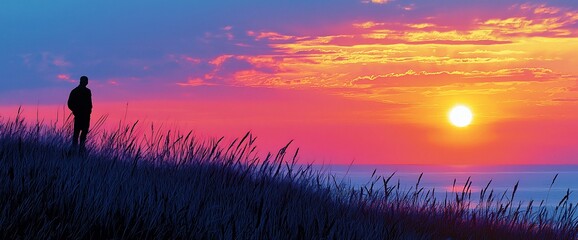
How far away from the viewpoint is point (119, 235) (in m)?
4.54

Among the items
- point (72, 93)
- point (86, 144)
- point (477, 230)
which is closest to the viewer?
point (477, 230)

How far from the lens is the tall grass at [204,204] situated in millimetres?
4566

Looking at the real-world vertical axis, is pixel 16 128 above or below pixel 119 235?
above

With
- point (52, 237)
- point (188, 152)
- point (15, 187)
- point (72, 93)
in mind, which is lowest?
point (52, 237)

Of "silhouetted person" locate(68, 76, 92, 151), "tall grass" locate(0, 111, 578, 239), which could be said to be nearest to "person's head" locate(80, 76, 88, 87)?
"silhouetted person" locate(68, 76, 92, 151)

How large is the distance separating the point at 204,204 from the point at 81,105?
7.77m

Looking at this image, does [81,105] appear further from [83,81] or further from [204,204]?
[204,204]

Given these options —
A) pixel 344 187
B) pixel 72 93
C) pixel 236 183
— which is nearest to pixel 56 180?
pixel 236 183

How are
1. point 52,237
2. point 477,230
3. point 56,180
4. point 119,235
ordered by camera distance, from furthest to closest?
point 477,230
point 56,180
point 119,235
point 52,237

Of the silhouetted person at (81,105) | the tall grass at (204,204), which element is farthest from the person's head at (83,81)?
the tall grass at (204,204)

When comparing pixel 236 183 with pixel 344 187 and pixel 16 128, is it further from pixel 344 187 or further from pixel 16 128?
pixel 16 128

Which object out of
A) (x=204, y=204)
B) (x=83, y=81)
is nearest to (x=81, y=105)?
(x=83, y=81)

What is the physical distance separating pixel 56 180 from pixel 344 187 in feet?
16.4

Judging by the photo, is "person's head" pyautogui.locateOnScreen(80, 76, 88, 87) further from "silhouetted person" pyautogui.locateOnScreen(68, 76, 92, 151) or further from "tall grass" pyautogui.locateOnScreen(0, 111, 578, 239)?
"tall grass" pyautogui.locateOnScreen(0, 111, 578, 239)
